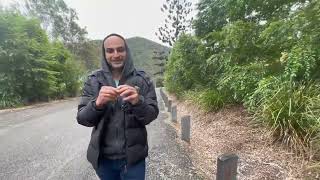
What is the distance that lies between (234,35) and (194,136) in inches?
104

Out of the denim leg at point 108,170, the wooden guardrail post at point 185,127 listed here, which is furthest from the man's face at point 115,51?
the wooden guardrail post at point 185,127

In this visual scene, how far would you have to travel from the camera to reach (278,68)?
6.46 meters

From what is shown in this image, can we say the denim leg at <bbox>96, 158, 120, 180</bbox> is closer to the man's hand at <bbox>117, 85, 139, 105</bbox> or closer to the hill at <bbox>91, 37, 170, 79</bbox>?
the man's hand at <bbox>117, 85, 139, 105</bbox>

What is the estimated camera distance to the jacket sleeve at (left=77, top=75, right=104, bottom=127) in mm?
2320

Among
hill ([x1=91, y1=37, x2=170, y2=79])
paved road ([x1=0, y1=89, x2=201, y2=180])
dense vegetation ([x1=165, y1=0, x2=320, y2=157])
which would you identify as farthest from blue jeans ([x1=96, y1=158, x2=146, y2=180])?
hill ([x1=91, y1=37, x2=170, y2=79])

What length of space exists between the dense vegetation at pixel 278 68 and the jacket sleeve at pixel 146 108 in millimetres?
3045

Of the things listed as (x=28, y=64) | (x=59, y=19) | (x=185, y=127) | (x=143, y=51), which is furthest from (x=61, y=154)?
(x=143, y=51)

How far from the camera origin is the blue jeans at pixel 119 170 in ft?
8.09

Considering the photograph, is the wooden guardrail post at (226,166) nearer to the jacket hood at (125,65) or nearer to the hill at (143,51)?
the jacket hood at (125,65)

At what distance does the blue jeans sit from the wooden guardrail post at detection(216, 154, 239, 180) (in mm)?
884

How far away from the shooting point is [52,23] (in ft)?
130

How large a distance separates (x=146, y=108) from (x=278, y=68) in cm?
490

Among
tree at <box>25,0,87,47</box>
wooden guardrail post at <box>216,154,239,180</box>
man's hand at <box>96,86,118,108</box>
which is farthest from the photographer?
tree at <box>25,0,87,47</box>

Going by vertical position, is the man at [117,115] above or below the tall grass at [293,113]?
above
